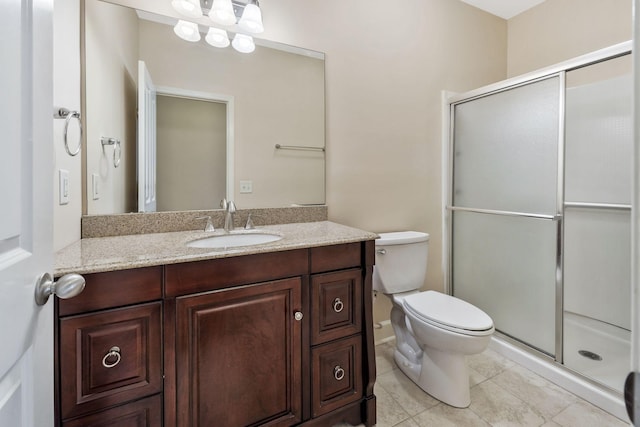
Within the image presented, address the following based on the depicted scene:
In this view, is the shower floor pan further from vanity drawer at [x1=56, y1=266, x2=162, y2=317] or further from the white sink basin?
vanity drawer at [x1=56, y1=266, x2=162, y2=317]

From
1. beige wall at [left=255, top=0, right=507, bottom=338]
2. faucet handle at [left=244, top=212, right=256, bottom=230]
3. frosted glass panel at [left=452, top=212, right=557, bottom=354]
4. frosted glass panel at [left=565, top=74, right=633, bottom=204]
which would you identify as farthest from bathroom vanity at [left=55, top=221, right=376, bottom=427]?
frosted glass panel at [left=565, top=74, right=633, bottom=204]

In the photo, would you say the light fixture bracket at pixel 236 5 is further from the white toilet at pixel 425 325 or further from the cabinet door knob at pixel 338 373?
the cabinet door knob at pixel 338 373

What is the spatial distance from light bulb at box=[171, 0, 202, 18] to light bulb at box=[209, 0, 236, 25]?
0.20ft

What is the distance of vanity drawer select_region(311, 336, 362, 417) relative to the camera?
49.4 inches

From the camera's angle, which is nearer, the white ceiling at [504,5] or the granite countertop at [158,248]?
the granite countertop at [158,248]

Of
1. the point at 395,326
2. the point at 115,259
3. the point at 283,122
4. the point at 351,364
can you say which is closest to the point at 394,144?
the point at 283,122

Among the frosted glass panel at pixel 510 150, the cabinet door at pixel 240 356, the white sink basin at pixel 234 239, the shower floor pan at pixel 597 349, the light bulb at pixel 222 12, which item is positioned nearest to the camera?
the cabinet door at pixel 240 356

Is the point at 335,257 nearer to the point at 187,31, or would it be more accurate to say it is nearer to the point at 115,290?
the point at 115,290

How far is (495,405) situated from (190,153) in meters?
2.02

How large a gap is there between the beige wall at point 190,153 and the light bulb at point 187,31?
0.30m

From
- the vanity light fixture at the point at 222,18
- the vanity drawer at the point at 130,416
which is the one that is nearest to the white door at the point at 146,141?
the vanity light fixture at the point at 222,18

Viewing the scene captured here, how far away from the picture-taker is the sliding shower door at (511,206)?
1774 mm

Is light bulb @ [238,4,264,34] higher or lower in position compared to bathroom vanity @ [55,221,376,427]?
higher

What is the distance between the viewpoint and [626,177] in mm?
1698
